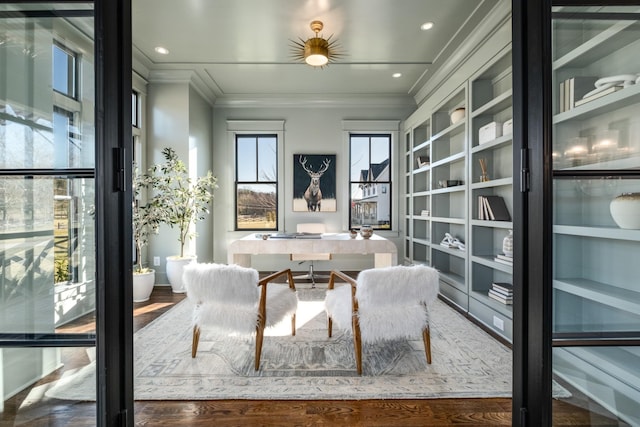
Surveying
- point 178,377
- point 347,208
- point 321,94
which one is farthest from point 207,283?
point 321,94

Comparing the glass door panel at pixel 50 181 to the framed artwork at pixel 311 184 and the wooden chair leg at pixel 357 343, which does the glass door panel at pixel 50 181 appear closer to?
the wooden chair leg at pixel 357 343

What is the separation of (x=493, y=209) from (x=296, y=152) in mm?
3299

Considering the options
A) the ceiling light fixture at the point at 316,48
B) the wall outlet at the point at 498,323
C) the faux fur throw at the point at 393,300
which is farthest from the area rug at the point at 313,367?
the ceiling light fixture at the point at 316,48

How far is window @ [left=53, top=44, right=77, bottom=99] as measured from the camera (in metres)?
0.86

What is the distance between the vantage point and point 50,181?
→ 0.88m

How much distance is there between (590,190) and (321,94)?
471cm

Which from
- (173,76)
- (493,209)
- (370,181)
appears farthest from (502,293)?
(173,76)

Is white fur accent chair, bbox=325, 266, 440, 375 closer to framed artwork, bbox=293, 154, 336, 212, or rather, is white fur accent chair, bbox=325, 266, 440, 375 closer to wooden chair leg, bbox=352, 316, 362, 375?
wooden chair leg, bbox=352, 316, 362, 375

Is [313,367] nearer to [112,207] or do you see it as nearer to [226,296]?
[226,296]

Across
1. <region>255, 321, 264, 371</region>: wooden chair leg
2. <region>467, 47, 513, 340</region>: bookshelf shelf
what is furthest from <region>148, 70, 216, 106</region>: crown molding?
<region>255, 321, 264, 371</region>: wooden chair leg

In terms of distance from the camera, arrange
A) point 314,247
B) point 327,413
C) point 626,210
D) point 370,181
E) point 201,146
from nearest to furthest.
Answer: point 626,210
point 327,413
point 314,247
point 201,146
point 370,181

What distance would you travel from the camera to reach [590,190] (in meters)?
0.87

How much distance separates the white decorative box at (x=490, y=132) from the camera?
2.84 m

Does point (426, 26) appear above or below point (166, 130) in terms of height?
above
